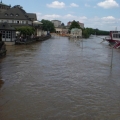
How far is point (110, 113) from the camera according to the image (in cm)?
944

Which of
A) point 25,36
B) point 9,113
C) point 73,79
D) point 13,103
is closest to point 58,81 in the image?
point 73,79

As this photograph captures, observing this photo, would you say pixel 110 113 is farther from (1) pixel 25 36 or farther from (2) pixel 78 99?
(1) pixel 25 36

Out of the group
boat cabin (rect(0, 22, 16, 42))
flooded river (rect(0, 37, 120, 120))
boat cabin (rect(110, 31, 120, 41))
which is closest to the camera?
flooded river (rect(0, 37, 120, 120))

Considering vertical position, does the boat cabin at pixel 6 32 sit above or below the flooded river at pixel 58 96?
above

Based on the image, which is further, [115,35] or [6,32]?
[115,35]

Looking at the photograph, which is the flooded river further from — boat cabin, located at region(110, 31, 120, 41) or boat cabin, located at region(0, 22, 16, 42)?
boat cabin, located at region(110, 31, 120, 41)

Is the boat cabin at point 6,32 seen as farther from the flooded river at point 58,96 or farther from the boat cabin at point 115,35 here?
the boat cabin at point 115,35

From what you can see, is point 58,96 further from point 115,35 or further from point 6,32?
point 115,35

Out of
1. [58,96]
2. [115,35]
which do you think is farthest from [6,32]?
[58,96]

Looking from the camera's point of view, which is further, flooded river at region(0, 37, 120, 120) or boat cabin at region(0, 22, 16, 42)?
boat cabin at region(0, 22, 16, 42)

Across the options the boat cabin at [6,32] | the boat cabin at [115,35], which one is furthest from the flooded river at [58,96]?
the boat cabin at [115,35]

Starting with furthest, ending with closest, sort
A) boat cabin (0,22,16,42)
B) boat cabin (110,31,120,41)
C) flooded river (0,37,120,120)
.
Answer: boat cabin (110,31,120,41)
boat cabin (0,22,16,42)
flooded river (0,37,120,120)

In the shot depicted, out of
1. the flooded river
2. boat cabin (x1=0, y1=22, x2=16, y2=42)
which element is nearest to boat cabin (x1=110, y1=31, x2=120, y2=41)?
boat cabin (x1=0, y1=22, x2=16, y2=42)

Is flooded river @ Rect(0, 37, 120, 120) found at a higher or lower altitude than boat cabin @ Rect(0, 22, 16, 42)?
lower
